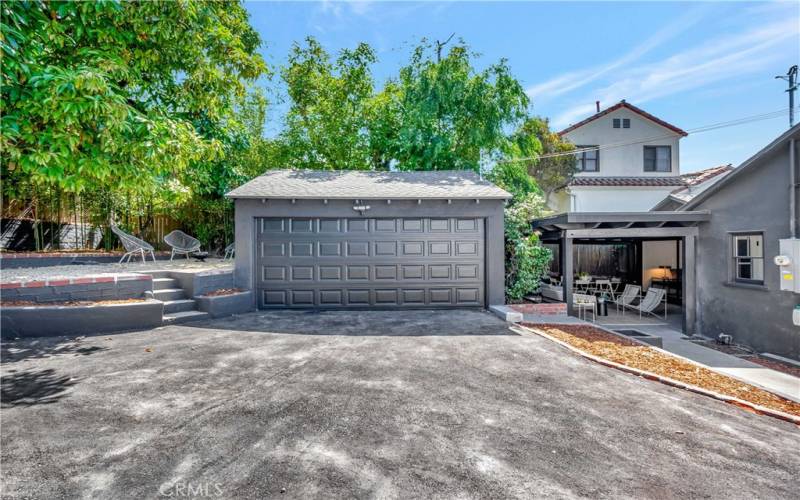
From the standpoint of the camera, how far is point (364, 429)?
2.89 meters

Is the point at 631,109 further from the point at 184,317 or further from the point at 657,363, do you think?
the point at 184,317

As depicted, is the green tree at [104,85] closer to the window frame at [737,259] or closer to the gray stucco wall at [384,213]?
the gray stucco wall at [384,213]

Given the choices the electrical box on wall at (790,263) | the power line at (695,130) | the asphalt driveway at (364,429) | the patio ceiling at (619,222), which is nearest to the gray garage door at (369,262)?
the patio ceiling at (619,222)

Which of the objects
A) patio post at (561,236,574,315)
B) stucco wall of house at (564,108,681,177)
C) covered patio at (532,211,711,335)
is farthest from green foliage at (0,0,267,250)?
stucco wall of house at (564,108,681,177)

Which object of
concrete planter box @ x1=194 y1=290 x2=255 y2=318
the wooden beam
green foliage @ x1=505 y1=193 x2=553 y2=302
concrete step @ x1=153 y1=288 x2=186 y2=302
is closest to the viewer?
concrete step @ x1=153 y1=288 x2=186 y2=302

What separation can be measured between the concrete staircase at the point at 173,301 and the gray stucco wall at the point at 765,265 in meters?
11.9

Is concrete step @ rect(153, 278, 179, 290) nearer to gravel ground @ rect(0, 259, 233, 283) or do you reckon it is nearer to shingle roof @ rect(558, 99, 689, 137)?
gravel ground @ rect(0, 259, 233, 283)

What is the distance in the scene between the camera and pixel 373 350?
5117mm

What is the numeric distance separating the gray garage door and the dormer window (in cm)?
1427

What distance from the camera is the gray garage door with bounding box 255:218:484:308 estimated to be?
8.15 m

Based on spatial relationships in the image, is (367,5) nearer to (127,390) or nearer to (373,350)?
(373,350)

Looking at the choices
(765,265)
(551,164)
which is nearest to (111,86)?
(765,265)

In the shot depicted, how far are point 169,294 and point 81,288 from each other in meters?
1.36

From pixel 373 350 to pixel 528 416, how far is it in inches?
97.9
